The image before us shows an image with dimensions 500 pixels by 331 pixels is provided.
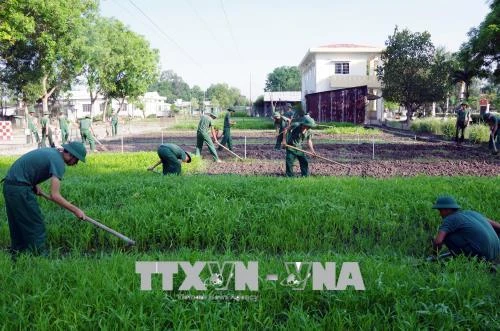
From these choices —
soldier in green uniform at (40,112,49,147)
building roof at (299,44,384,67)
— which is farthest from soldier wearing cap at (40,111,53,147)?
building roof at (299,44,384,67)

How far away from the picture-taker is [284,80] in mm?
96438

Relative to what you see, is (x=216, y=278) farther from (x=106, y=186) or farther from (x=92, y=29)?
(x=92, y=29)

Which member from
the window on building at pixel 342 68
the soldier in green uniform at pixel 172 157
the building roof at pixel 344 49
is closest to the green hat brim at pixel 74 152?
the soldier in green uniform at pixel 172 157

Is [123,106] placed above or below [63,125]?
above

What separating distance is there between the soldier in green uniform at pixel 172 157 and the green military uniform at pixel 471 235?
4.99 meters

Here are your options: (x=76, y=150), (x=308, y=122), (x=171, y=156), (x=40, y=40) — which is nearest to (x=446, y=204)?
(x=76, y=150)

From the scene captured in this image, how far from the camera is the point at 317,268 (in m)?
3.92

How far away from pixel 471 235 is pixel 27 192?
4.60 metres

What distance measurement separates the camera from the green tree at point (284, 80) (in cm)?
9500

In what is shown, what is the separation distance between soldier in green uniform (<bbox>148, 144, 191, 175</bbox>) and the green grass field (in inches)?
24.7

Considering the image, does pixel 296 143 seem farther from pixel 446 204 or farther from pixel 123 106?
pixel 123 106

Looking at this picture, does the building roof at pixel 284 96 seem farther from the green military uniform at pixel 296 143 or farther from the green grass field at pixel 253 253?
the green grass field at pixel 253 253

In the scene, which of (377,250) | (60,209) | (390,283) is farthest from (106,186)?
(390,283)

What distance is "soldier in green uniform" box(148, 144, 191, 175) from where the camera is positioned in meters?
8.23
